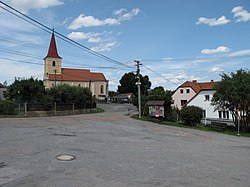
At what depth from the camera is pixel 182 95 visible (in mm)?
53250

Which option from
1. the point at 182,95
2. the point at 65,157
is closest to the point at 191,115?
the point at 65,157

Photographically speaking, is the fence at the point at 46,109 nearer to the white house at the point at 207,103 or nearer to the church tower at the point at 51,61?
the white house at the point at 207,103

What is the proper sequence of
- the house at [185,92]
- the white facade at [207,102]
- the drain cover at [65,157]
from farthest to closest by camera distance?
the house at [185,92]
the white facade at [207,102]
the drain cover at [65,157]

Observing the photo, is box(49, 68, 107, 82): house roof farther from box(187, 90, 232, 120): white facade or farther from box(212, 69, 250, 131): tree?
box(212, 69, 250, 131): tree

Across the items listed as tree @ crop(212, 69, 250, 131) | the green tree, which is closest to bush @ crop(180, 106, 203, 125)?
tree @ crop(212, 69, 250, 131)

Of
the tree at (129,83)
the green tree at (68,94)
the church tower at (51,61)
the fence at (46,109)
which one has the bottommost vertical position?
the fence at (46,109)

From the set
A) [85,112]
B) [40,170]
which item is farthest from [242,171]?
[85,112]

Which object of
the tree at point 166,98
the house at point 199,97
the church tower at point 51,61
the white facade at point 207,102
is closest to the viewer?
the tree at point 166,98

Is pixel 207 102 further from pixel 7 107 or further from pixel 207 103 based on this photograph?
pixel 7 107

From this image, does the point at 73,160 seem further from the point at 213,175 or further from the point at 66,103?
the point at 66,103

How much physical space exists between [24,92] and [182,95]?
33.6 meters

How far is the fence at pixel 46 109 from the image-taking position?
2869 cm

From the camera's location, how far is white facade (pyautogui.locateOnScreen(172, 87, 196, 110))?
51719 mm

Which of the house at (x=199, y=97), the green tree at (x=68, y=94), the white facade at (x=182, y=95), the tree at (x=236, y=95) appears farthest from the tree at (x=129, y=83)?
the tree at (x=236, y=95)
